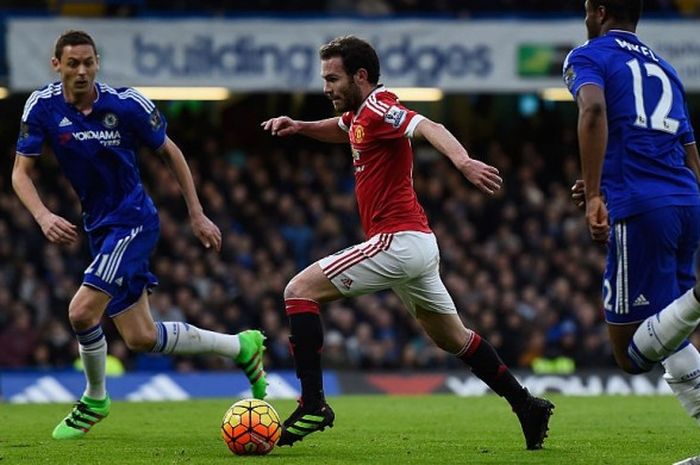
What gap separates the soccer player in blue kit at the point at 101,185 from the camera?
8867 mm

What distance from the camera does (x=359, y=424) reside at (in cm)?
1043

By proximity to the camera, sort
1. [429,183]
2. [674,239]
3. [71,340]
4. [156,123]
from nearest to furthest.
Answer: [674,239]
[156,123]
[71,340]
[429,183]

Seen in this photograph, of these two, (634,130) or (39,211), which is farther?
(39,211)

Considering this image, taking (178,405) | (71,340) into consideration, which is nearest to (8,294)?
(71,340)

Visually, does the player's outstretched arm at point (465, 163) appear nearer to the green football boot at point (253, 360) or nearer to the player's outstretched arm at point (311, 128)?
the player's outstretched arm at point (311, 128)

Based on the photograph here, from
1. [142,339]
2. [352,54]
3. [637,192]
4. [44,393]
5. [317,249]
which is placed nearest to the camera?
[637,192]

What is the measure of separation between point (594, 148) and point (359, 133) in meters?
1.77

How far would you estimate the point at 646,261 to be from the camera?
258 inches

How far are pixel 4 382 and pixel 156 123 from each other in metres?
7.77

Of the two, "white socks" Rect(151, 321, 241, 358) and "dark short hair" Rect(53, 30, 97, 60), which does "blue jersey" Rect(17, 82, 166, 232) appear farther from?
"white socks" Rect(151, 321, 241, 358)

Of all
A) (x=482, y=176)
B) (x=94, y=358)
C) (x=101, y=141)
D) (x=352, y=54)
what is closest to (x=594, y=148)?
(x=482, y=176)

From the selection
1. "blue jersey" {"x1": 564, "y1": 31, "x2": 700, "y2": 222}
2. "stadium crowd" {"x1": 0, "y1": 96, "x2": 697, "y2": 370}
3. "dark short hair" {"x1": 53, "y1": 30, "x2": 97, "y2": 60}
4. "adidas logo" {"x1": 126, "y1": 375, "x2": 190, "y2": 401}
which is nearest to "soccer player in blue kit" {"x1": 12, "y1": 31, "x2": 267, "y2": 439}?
"dark short hair" {"x1": 53, "y1": 30, "x2": 97, "y2": 60}

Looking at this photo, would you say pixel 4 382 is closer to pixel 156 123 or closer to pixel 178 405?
pixel 178 405

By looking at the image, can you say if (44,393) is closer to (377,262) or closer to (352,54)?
(377,262)
